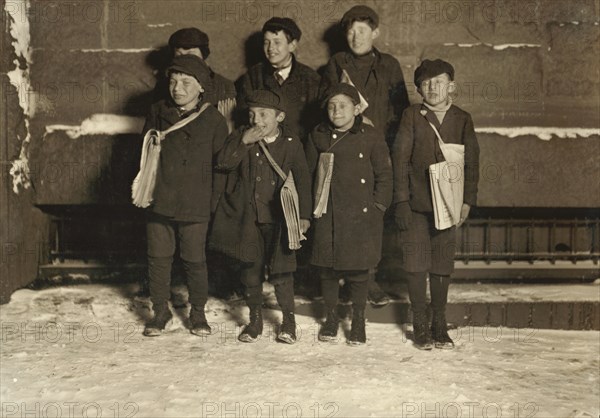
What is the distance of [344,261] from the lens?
A: 4449 millimetres

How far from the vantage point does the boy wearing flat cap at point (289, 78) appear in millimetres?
5000

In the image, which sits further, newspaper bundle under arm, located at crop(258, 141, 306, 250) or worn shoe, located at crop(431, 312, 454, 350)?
worn shoe, located at crop(431, 312, 454, 350)

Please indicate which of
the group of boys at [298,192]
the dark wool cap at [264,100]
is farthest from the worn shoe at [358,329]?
the dark wool cap at [264,100]

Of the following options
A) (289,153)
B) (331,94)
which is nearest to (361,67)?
(331,94)

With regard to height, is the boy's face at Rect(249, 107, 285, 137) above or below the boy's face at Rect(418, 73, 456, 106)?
below

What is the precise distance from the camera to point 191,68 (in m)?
4.49

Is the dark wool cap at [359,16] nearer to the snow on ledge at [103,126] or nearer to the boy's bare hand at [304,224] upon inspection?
the boy's bare hand at [304,224]

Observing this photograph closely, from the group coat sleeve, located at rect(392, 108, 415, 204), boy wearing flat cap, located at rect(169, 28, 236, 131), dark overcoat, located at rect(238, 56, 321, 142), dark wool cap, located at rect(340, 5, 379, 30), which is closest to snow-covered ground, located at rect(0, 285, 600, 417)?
coat sleeve, located at rect(392, 108, 415, 204)

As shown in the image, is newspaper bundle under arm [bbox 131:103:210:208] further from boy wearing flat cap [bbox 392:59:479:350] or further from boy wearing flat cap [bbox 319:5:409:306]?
boy wearing flat cap [bbox 392:59:479:350]

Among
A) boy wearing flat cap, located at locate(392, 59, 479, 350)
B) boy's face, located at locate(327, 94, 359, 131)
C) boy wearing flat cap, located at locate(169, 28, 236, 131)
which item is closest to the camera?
boy's face, located at locate(327, 94, 359, 131)

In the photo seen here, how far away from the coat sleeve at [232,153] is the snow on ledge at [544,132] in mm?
2330

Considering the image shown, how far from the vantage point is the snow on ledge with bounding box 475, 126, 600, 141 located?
575 cm

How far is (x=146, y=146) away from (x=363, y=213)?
1518 mm

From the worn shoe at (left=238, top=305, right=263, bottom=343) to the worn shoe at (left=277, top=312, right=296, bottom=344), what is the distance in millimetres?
152
